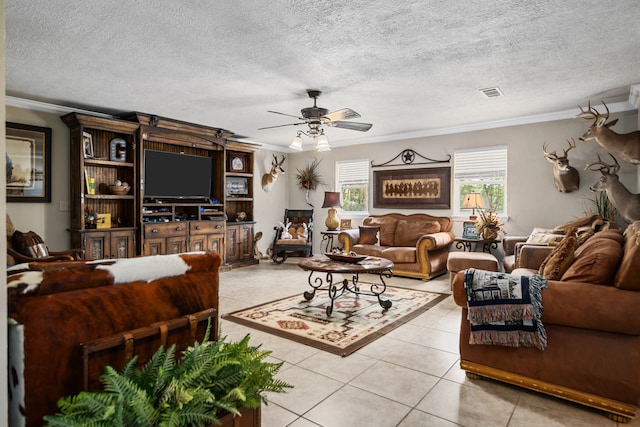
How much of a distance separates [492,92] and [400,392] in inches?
136

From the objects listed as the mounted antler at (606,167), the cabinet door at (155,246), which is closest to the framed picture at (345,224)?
the cabinet door at (155,246)

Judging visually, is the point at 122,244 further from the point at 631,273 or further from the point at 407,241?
the point at 631,273

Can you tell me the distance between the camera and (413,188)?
21.5ft

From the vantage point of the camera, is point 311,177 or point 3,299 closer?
point 3,299

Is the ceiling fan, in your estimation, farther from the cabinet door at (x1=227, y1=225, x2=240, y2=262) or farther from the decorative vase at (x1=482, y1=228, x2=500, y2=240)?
the cabinet door at (x1=227, y1=225, x2=240, y2=262)

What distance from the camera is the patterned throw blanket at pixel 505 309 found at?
214 cm

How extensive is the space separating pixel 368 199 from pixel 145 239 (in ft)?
13.1

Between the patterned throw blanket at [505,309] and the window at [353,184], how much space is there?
4.96 m

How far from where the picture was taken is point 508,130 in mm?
5586

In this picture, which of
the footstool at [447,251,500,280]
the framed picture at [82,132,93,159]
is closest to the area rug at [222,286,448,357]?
the footstool at [447,251,500,280]

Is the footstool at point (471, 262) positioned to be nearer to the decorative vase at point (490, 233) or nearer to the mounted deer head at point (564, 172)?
the decorative vase at point (490, 233)

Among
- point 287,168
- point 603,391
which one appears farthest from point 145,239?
point 603,391

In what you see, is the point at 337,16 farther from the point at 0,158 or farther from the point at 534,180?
the point at 534,180

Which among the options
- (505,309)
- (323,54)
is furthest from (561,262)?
(323,54)
